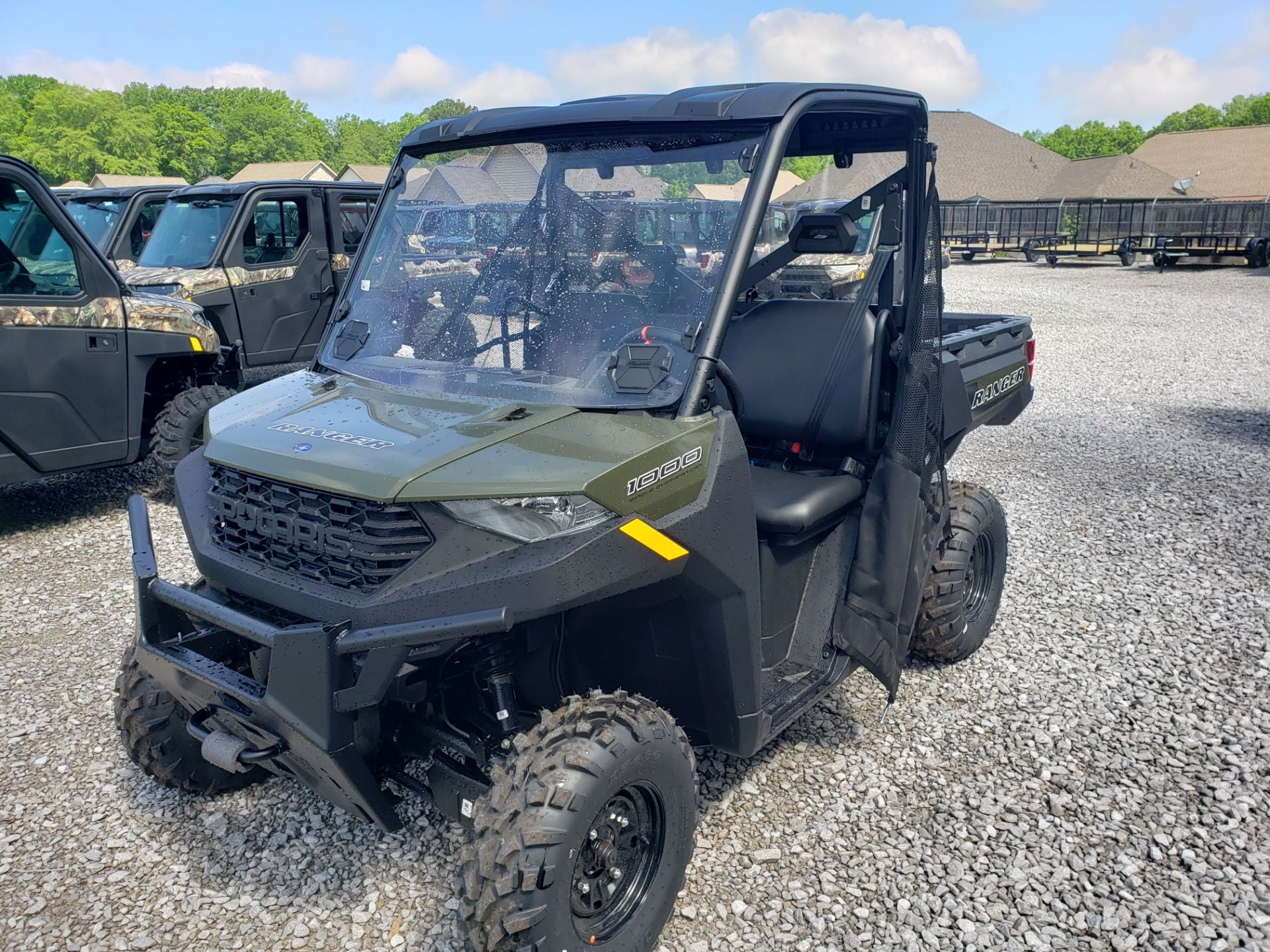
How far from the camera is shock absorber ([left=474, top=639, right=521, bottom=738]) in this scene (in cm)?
250

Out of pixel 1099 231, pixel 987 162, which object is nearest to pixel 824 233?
pixel 1099 231

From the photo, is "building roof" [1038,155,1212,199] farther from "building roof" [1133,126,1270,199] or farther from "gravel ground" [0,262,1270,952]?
"gravel ground" [0,262,1270,952]

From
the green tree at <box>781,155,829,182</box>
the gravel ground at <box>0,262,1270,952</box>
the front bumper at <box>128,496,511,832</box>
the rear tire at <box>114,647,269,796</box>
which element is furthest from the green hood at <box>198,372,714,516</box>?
the green tree at <box>781,155,829,182</box>

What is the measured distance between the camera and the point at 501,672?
253 centimetres

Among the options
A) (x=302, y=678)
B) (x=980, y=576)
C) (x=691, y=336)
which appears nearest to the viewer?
(x=302, y=678)

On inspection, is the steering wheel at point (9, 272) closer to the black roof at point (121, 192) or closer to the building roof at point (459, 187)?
the building roof at point (459, 187)

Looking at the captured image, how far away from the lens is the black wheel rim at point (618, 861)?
2.44m

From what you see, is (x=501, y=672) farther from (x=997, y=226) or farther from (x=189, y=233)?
(x=997, y=226)

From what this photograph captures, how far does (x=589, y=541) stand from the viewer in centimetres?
224

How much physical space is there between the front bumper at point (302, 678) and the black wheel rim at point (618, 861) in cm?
51

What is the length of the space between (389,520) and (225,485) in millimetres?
629

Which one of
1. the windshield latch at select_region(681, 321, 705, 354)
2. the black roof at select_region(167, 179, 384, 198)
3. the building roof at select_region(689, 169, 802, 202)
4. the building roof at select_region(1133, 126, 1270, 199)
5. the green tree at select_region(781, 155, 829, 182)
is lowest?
the windshield latch at select_region(681, 321, 705, 354)

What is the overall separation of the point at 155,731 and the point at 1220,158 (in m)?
50.9

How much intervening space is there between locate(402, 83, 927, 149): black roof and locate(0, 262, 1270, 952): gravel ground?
2.22 metres
